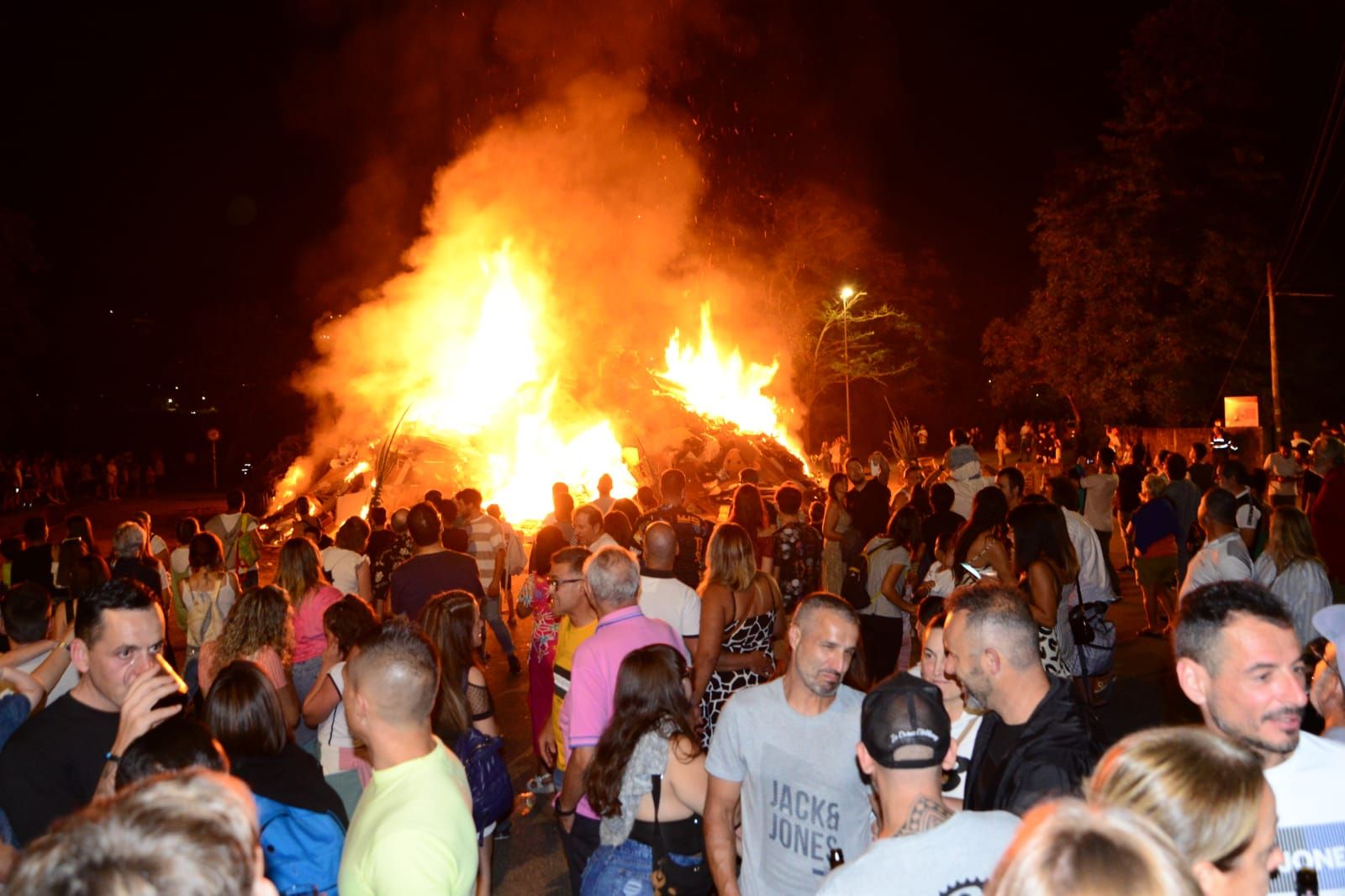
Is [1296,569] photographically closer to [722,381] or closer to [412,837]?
[412,837]

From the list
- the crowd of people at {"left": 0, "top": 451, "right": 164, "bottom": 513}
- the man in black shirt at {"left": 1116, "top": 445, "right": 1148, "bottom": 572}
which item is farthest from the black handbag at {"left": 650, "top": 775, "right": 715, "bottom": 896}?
the crowd of people at {"left": 0, "top": 451, "right": 164, "bottom": 513}

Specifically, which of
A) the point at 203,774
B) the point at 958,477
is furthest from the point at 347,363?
the point at 203,774

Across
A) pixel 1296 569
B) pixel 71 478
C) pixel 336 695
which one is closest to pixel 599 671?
pixel 336 695

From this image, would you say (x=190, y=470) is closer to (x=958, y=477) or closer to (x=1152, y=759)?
(x=958, y=477)

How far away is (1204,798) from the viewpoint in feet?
7.03

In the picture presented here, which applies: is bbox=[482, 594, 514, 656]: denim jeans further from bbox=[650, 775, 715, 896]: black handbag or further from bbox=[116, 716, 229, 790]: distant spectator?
bbox=[116, 716, 229, 790]: distant spectator

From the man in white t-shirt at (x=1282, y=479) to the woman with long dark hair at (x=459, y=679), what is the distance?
1045 centimetres

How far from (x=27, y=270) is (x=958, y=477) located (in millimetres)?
32500

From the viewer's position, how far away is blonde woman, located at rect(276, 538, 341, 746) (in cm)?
646

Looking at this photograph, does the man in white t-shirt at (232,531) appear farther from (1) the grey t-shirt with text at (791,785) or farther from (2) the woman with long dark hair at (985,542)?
(1) the grey t-shirt with text at (791,785)

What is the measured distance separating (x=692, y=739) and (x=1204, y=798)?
2131 mm

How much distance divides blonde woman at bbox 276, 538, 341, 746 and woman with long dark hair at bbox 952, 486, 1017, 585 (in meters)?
3.98

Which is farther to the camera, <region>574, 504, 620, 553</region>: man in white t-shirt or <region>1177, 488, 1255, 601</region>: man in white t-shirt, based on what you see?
<region>574, 504, 620, 553</region>: man in white t-shirt

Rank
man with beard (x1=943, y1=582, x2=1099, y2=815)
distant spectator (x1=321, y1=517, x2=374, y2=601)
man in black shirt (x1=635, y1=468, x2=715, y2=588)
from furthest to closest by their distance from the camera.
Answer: man in black shirt (x1=635, y1=468, x2=715, y2=588) → distant spectator (x1=321, y1=517, x2=374, y2=601) → man with beard (x1=943, y1=582, x2=1099, y2=815)
